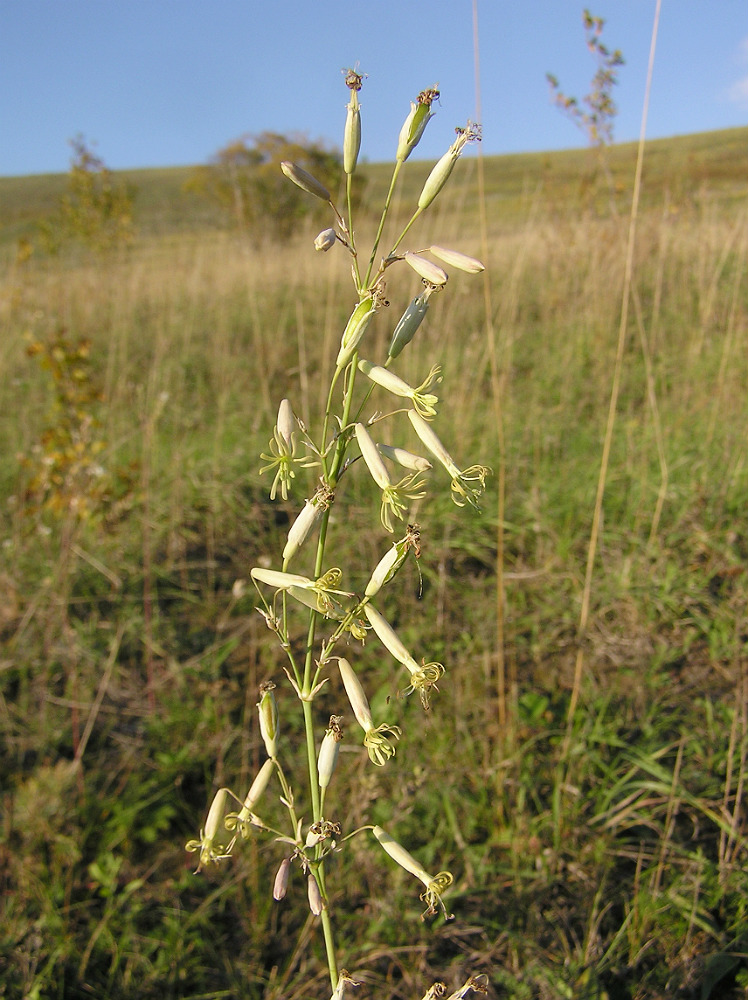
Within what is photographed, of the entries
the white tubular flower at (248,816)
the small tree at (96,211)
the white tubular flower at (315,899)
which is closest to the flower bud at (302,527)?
the white tubular flower at (248,816)

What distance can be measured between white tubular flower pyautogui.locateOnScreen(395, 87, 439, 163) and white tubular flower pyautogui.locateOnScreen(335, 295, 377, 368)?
0.24 m

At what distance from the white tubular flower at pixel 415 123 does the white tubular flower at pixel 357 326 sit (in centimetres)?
24

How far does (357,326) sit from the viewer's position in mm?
929

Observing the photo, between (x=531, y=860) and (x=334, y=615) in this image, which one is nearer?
(x=334, y=615)

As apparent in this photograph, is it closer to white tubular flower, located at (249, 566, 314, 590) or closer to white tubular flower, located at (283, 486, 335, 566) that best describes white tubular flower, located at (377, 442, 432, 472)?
white tubular flower, located at (283, 486, 335, 566)

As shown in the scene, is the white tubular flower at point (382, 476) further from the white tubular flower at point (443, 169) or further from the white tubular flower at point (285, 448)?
the white tubular flower at point (443, 169)

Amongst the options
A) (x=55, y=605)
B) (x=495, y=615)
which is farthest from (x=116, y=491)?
(x=495, y=615)

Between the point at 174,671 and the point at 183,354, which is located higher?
the point at 183,354

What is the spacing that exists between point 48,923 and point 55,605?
1412mm

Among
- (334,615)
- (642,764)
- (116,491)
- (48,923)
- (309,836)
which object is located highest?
(334,615)

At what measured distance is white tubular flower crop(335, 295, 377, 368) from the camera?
930 millimetres

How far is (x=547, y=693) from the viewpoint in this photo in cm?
255

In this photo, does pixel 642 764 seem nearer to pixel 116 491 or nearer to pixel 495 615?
pixel 495 615

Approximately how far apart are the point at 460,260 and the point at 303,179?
1.04 feet
